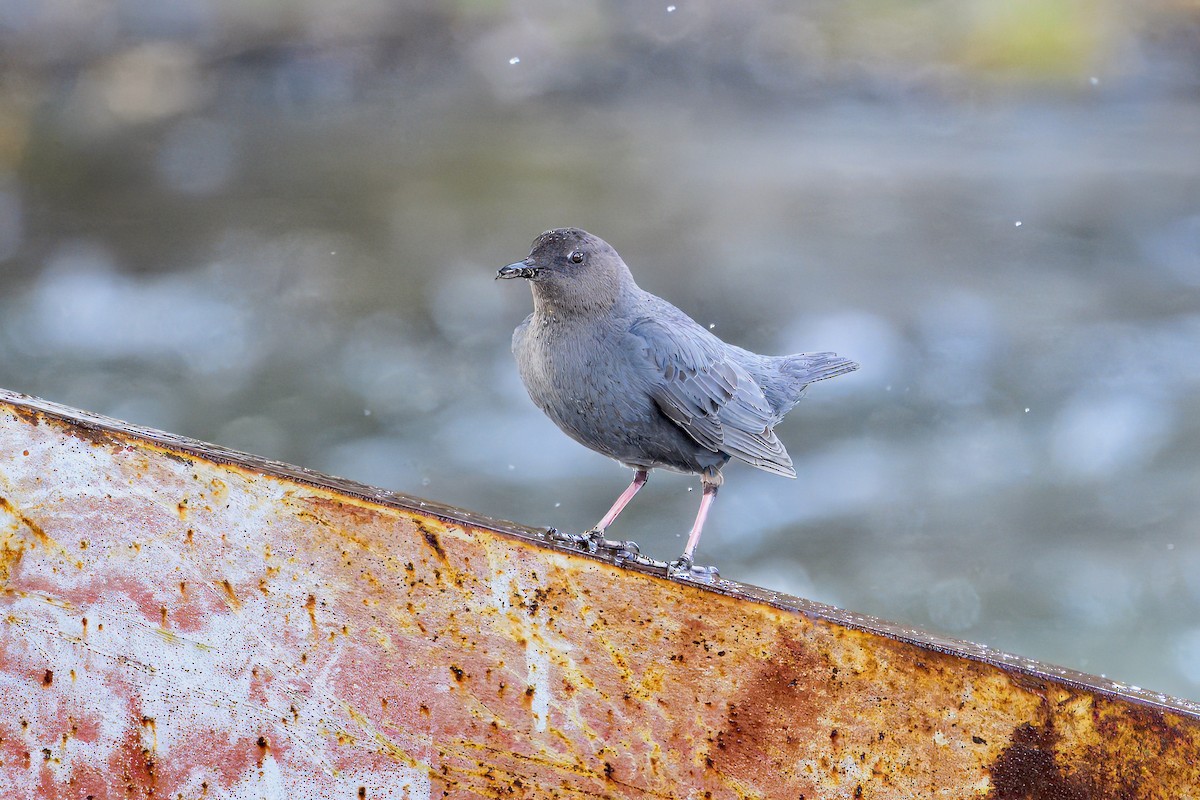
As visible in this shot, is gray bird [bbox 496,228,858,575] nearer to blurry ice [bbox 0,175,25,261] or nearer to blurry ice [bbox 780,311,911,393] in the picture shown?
blurry ice [bbox 780,311,911,393]

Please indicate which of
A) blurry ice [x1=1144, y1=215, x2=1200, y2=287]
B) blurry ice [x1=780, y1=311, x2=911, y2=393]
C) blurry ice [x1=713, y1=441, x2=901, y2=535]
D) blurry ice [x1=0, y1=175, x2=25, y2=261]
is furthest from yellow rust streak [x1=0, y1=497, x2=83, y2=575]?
blurry ice [x1=1144, y1=215, x2=1200, y2=287]

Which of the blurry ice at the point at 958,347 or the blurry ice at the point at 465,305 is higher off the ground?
the blurry ice at the point at 958,347

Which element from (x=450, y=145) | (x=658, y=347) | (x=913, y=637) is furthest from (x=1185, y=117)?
(x=913, y=637)

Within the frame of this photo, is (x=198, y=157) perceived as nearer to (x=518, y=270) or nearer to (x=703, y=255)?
(x=703, y=255)

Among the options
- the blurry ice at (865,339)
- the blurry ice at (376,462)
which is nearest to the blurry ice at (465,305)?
the blurry ice at (376,462)

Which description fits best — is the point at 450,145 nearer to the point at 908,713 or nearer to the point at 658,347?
the point at 658,347

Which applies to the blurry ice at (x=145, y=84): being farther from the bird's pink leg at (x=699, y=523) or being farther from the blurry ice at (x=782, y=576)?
the bird's pink leg at (x=699, y=523)

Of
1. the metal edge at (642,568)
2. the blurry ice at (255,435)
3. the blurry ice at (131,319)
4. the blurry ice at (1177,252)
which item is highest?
the blurry ice at (1177,252)
